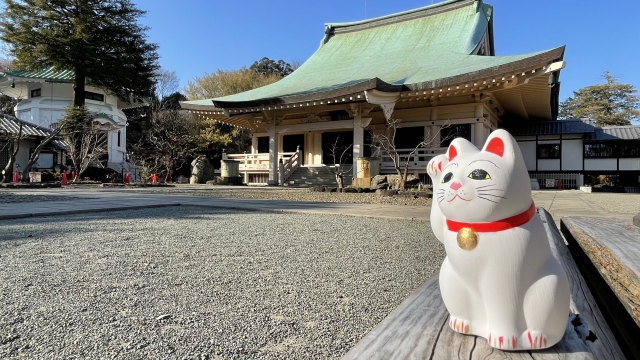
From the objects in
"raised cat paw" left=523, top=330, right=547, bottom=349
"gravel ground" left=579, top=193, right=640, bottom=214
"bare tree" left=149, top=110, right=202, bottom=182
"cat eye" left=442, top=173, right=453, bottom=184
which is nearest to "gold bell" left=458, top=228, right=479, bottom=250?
"cat eye" left=442, top=173, right=453, bottom=184

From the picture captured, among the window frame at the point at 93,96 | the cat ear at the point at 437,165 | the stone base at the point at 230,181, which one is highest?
the window frame at the point at 93,96

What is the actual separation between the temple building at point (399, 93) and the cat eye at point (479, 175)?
A: 9.23 m

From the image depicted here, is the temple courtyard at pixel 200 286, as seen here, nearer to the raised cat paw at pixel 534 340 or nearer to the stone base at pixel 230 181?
the raised cat paw at pixel 534 340

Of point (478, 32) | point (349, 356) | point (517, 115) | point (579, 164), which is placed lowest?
point (349, 356)

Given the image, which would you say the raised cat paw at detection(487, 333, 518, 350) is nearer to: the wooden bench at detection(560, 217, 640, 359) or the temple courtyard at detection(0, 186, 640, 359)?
the wooden bench at detection(560, 217, 640, 359)

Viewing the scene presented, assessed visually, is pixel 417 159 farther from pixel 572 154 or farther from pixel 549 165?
pixel 572 154

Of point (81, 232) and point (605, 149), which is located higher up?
point (605, 149)

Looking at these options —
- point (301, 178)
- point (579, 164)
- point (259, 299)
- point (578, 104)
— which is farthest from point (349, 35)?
A: point (578, 104)

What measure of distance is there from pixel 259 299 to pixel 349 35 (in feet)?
60.0

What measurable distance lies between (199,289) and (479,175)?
1.70 m

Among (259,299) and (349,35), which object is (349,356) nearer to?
(259,299)

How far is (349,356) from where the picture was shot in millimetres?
826

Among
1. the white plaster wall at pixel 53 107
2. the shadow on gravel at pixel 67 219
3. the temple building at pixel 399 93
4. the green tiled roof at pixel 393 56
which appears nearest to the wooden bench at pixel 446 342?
the shadow on gravel at pixel 67 219

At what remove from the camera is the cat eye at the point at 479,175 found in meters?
0.86
